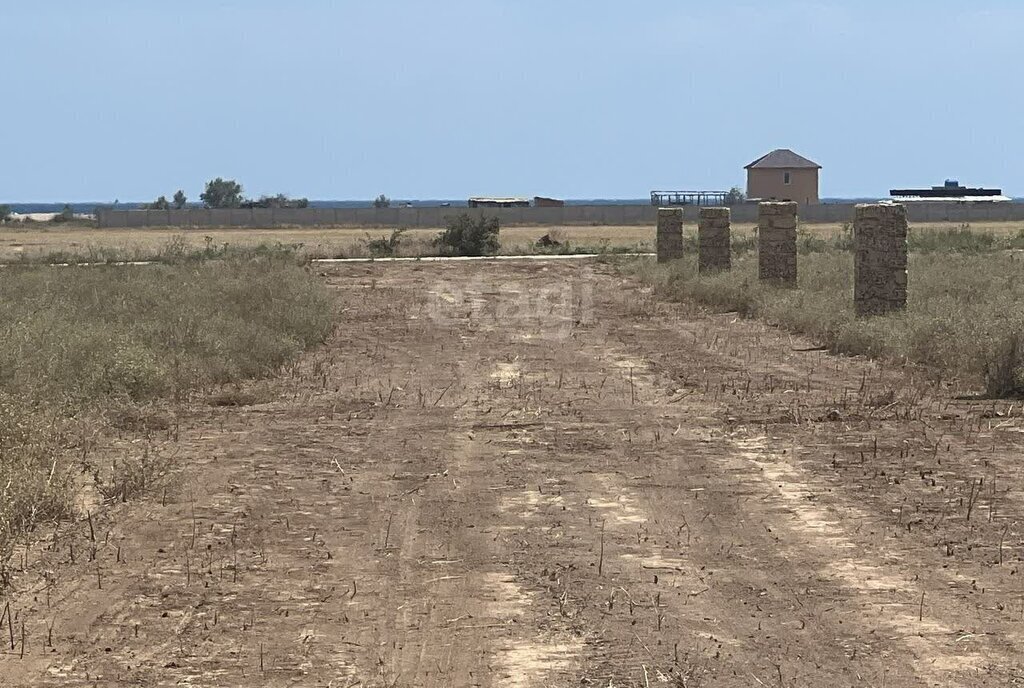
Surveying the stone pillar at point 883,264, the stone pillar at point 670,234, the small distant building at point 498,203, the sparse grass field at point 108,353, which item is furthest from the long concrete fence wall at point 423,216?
the stone pillar at point 883,264

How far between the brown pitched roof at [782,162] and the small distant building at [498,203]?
57.0ft

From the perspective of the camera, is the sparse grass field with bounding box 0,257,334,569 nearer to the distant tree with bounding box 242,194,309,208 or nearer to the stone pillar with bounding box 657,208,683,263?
the stone pillar with bounding box 657,208,683,263

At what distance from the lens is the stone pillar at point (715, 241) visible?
105 feet

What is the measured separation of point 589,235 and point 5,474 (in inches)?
2629

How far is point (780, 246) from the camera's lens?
27.7 meters

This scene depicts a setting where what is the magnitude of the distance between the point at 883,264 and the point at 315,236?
58120 mm

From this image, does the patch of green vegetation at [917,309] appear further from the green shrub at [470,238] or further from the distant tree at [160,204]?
the distant tree at [160,204]

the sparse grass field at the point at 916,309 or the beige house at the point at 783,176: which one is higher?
the beige house at the point at 783,176

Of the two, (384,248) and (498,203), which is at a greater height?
(498,203)

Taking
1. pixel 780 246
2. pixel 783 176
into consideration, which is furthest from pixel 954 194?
pixel 780 246

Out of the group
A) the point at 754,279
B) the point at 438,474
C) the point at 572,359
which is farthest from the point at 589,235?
the point at 438,474

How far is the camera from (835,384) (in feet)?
49.6

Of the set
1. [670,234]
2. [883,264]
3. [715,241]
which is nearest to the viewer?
[883,264]

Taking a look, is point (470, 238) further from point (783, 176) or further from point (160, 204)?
point (160, 204)
